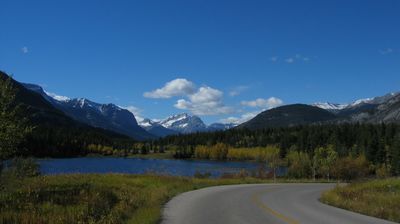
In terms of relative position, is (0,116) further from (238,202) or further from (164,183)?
(164,183)

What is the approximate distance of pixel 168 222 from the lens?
16906 millimetres

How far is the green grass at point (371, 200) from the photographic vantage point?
20.2 metres

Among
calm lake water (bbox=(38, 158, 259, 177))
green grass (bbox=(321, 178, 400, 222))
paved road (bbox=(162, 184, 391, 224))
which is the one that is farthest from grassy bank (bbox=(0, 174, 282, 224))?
calm lake water (bbox=(38, 158, 259, 177))

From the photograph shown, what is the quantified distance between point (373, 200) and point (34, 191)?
1637cm

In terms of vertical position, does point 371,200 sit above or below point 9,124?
below

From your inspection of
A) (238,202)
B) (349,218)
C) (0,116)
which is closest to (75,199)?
(0,116)

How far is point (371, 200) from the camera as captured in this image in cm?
2448

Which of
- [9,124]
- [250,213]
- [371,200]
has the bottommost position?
[250,213]

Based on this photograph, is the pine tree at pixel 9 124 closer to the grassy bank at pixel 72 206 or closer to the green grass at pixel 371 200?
the grassy bank at pixel 72 206

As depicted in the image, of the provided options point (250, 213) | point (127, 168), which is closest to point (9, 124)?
point (250, 213)

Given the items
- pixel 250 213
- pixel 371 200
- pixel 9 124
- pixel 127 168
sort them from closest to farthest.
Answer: pixel 250 213
pixel 9 124
pixel 371 200
pixel 127 168

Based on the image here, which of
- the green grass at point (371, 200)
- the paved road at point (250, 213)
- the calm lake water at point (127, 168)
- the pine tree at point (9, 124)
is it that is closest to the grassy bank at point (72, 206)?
the paved road at point (250, 213)

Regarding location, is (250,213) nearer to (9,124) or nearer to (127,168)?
(9,124)

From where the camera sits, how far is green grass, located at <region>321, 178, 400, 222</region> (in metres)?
20.2
